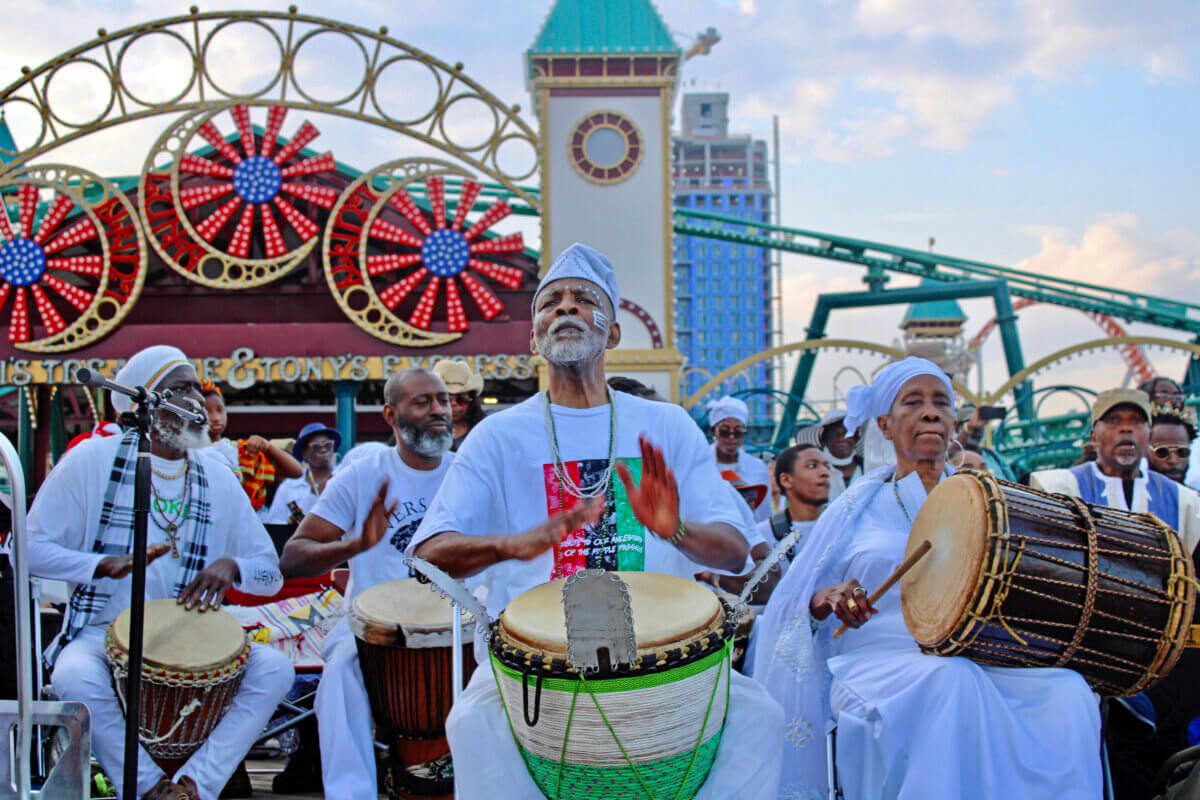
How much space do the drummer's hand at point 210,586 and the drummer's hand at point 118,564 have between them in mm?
183

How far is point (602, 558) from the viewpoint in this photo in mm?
2670

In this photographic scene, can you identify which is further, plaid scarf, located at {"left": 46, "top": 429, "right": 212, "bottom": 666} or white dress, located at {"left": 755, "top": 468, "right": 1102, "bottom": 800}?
plaid scarf, located at {"left": 46, "top": 429, "right": 212, "bottom": 666}

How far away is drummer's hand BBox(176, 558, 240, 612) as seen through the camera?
3.60 m

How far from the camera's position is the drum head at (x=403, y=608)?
3.44 m

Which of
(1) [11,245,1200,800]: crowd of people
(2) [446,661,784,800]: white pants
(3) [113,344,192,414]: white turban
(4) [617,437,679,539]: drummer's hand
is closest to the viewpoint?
(2) [446,661,784,800]: white pants

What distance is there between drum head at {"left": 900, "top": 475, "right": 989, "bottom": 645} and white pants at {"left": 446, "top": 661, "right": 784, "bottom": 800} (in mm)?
736

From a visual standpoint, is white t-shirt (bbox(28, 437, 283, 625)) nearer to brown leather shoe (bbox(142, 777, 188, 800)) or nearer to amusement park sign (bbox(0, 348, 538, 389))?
brown leather shoe (bbox(142, 777, 188, 800))

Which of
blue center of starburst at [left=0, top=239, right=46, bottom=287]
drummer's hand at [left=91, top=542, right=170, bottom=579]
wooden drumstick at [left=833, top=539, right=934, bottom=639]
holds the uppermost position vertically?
blue center of starburst at [left=0, top=239, right=46, bottom=287]

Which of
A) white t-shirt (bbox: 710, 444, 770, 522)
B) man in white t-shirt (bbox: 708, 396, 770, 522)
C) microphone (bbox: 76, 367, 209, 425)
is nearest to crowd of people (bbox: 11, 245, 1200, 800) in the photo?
microphone (bbox: 76, 367, 209, 425)

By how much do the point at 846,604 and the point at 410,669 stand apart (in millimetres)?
1664

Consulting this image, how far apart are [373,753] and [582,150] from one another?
36.1ft

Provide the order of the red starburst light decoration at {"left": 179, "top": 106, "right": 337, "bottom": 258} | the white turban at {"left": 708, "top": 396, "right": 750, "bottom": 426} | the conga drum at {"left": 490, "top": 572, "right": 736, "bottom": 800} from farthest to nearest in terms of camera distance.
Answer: the red starburst light decoration at {"left": 179, "top": 106, "right": 337, "bottom": 258} → the white turban at {"left": 708, "top": 396, "right": 750, "bottom": 426} → the conga drum at {"left": 490, "top": 572, "right": 736, "bottom": 800}

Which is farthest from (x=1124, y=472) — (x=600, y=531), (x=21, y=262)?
(x=21, y=262)

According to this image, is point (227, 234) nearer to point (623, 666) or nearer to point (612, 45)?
point (612, 45)
